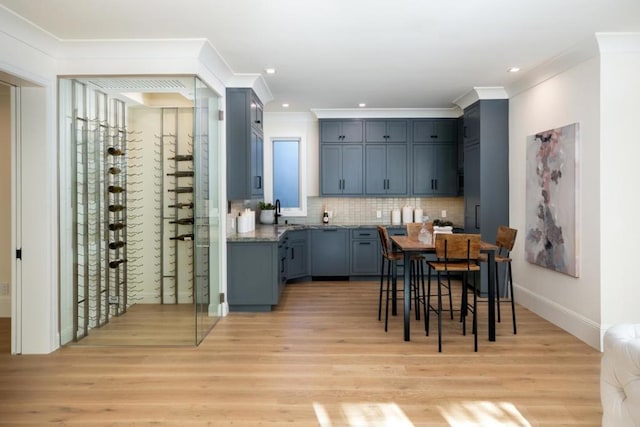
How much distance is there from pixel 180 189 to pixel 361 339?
2818 millimetres

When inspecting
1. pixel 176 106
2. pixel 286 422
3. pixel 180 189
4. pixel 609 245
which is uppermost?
pixel 176 106

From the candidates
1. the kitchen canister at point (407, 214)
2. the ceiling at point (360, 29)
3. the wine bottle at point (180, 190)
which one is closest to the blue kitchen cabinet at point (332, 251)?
the kitchen canister at point (407, 214)

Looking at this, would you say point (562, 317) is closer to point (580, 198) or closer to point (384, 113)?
point (580, 198)

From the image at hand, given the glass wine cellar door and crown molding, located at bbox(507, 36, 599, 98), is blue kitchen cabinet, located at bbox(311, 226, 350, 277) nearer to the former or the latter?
the glass wine cellar door

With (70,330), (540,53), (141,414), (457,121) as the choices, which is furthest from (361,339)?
(457,121)

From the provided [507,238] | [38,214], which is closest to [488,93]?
[507,238]

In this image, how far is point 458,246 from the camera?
367 centimetres

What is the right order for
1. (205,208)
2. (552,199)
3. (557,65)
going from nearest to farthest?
(205,208)
(557,65)
(552,199)

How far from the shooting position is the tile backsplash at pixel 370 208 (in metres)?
7.07

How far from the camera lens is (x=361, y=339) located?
3955 mm

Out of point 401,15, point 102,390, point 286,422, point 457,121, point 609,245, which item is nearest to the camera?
point 286,422

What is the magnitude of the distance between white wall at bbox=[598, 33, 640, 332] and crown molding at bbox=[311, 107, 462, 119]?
3.05 metres

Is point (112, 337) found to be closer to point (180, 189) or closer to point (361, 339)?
point (180, 189)

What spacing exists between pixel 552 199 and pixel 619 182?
29.0 inches
